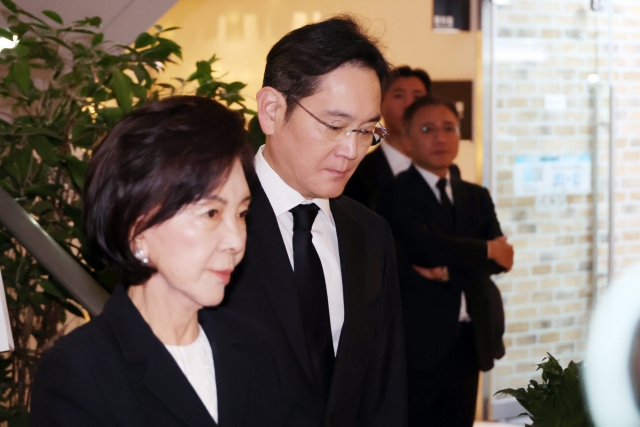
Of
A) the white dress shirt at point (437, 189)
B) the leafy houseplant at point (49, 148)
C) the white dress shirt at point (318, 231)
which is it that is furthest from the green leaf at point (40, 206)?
the white dress shirt at point (437, 189)

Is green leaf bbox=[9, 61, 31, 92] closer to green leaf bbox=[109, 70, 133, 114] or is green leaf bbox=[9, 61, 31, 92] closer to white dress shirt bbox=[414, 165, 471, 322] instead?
green leaf bbox=[109, 70, 133, 114]

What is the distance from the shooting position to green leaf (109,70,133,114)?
2307 millimetres

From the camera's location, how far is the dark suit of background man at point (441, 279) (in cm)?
316

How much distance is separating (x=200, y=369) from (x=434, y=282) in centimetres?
205

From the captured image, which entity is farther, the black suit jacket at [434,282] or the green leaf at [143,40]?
the black suit jacket at [434,282]

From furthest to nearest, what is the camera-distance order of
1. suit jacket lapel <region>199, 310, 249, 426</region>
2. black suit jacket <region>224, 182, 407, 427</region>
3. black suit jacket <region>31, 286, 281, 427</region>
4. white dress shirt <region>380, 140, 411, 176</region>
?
1. white dress shirt <region>380, 140, 411, 176</region>
2. black suit jacket <region>224, 182, 407, 427</region>
3. suit jacket lapel <region>199, 310, 249, 426</region>
4. black suit jacket <region>31, 286, 281, 427</region>

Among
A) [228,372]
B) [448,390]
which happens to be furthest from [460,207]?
[228,372]

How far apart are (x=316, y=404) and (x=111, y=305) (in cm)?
55

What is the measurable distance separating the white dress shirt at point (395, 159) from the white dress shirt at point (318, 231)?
175 cm

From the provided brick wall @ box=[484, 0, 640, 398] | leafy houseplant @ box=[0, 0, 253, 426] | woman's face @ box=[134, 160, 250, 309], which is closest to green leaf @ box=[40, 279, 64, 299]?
leafy houseplant @ box=[0, 0, 253, 426]

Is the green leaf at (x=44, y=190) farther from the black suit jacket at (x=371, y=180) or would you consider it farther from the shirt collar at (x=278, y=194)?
the black suit jacket at (x=371, y=180)

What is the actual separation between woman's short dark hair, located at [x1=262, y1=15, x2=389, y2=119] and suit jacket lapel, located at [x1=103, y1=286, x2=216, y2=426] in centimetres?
65

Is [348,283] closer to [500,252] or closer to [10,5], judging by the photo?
[10,5]

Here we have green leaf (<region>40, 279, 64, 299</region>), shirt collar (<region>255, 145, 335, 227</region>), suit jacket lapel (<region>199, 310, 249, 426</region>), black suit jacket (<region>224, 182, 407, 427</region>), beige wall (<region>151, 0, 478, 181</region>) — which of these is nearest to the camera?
suit jacket lapel (<region>199, 310, 249, 426</region>)
